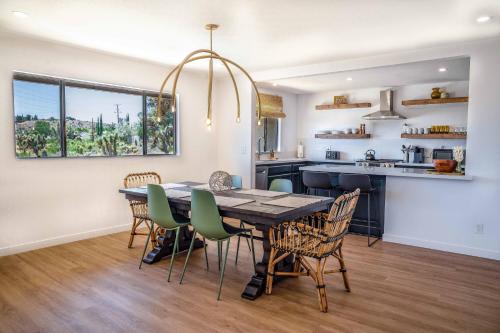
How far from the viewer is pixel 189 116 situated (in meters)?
5.81

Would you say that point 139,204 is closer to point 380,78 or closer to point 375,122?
point 380,78

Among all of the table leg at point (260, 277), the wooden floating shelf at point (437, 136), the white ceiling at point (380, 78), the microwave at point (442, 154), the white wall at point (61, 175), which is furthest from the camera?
the microwave at point (442, 154)

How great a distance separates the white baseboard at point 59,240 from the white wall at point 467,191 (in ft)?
11.9

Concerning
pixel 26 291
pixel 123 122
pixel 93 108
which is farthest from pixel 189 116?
pixel 26 291

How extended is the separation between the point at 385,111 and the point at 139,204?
5024 mm

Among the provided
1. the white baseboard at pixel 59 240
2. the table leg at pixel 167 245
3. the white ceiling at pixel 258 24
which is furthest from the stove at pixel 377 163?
the white baseboard at pixel 59 240

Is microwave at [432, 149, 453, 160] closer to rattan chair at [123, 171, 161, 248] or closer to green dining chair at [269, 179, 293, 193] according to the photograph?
green dining chair at [269, 179, 293, 193]

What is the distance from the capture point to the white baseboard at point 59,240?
3928mm

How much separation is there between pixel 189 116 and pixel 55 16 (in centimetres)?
273

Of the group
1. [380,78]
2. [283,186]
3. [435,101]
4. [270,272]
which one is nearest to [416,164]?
[435,101]

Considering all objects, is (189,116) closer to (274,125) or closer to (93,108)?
(93,108)

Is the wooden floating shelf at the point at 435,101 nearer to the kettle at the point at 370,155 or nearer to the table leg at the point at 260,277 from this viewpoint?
the kettle at the point at 370,155

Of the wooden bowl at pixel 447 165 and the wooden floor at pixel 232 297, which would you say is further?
the wooden bowl at pixel 447 165

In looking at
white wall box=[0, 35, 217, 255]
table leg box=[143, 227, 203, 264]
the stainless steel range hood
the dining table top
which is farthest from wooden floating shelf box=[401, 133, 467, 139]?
table leg box=[143, 227, 203, 264]
